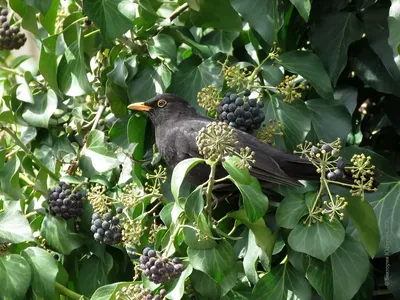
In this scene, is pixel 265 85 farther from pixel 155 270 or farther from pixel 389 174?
pixel 155 270

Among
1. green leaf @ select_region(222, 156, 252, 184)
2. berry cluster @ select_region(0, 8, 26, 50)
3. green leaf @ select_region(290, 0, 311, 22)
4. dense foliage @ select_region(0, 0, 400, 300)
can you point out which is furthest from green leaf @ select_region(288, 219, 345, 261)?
berry cluster @ select_region(0, 8, 26, 50)

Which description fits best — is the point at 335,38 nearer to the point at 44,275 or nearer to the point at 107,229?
the point at 107,229

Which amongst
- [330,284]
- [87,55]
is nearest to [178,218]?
[330,284]

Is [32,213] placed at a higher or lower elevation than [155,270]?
lower

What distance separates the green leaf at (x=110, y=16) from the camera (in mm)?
3686

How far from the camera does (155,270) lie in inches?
122

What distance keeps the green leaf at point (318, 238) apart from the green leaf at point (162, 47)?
1.14m

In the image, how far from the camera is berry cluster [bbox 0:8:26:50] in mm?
4176

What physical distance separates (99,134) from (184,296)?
898 mm

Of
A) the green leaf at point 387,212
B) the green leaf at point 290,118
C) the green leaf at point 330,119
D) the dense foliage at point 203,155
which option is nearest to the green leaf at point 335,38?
the dense foliage at point 203,155

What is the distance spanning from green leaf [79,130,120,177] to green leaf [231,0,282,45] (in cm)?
84

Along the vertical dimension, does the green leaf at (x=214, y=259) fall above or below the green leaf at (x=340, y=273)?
above

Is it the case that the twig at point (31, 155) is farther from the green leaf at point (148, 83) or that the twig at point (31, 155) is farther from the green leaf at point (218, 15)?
the green leaf at point (218, 15)

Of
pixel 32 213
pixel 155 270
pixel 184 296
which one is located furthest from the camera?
pixel 32 213
